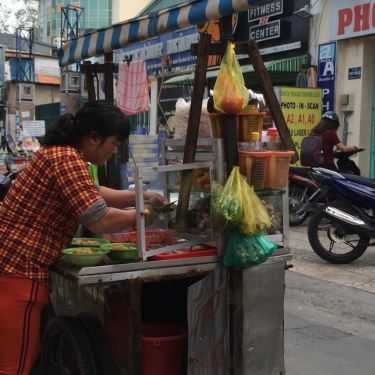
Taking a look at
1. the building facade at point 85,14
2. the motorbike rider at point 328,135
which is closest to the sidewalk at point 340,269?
the motorbike rider at point 328,135

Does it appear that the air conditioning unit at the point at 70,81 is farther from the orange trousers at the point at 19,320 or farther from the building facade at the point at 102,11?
the building facade at the point at 102,11

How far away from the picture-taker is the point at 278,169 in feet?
9.86

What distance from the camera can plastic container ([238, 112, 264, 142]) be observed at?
2998 millimetres

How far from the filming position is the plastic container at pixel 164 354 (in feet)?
9.85

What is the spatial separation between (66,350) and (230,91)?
1.47m

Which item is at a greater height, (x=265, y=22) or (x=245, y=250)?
(x=265, y=22)

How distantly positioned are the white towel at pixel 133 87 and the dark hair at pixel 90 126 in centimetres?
247

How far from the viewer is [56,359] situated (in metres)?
3.19

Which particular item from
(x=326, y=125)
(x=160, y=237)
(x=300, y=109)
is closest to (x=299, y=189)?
(x=326, y=125)

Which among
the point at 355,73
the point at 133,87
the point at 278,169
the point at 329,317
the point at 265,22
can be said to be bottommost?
the point at 329,317

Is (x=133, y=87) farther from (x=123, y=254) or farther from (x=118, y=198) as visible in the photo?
(x=123, y=254)

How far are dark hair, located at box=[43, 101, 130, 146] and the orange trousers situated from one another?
64 centimetres

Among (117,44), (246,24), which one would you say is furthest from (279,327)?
(246,24)

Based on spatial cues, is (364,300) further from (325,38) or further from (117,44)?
(325,38)
